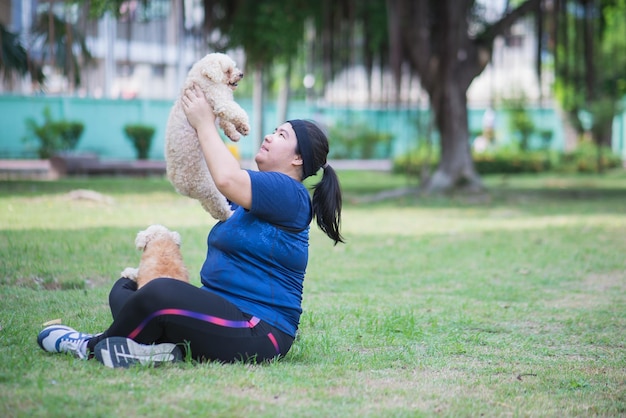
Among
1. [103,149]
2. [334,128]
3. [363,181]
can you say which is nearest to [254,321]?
[363,181]

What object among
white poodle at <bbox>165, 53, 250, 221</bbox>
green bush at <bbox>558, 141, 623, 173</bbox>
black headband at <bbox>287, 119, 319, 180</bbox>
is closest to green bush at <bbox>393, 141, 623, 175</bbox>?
green bush at <bbox>558, 141, 623, 173</bbox>

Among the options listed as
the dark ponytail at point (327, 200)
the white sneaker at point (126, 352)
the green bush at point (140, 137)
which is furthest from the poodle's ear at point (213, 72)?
the green bush at point (140, 137)

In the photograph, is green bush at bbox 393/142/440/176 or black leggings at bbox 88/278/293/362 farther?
green bush at bbox 393/142/440/176

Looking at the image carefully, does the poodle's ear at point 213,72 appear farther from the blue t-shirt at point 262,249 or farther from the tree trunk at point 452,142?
the tree trunk at point 452,142

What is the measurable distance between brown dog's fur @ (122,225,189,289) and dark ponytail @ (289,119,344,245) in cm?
81

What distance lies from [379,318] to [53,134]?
18.5m

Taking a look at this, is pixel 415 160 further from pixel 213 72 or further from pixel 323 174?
pixel 213 72

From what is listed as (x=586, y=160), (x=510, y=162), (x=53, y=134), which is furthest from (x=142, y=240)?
(x=586, y=160)

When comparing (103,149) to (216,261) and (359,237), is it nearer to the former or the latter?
(359,237)

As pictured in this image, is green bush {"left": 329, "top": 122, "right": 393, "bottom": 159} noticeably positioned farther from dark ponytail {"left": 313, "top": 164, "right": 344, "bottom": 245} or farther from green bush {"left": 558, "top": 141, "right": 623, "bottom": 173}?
dark ponytail {"left": 313, "top": 164, "right": 344, "bottom": 245}

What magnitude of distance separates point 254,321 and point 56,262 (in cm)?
395

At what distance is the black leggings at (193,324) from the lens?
3.95 metres

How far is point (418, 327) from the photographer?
5.70m

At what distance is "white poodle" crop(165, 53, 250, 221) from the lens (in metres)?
4.19
